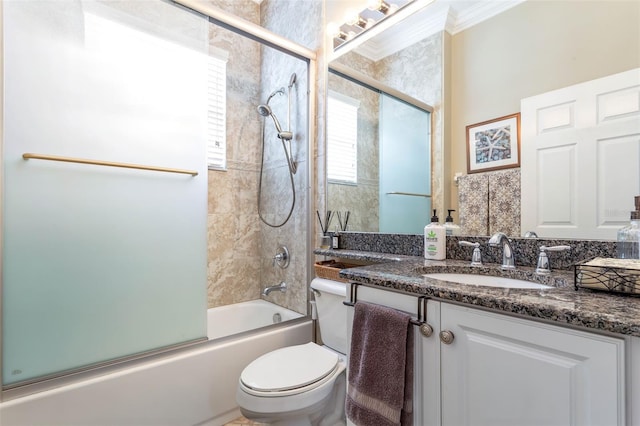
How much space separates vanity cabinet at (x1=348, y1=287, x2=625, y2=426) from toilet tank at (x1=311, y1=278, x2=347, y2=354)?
0.61 metres

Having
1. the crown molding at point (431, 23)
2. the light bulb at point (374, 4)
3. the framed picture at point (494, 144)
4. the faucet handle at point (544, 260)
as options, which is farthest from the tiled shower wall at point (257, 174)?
the faucet handle at point (544, 260)

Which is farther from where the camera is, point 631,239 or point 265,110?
point 265,110

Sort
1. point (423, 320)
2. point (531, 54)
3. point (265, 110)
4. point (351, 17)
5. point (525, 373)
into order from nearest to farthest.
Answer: point (525, 373), point (423, 320), point (531, 54), point (351, 17), point (265, 110)

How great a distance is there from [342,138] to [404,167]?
0.52m

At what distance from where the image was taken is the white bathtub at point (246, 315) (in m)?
2.17

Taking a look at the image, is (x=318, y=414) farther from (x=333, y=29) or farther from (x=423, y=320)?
(x=333, y=29)

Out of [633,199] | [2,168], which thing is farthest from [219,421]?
[633,199]

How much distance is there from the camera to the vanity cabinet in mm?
578

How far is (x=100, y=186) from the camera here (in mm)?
1296

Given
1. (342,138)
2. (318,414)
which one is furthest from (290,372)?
(342,138)

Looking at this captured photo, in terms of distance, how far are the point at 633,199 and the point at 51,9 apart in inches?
86.4

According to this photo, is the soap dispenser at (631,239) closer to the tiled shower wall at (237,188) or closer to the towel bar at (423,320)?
the towel bar at (423,320)

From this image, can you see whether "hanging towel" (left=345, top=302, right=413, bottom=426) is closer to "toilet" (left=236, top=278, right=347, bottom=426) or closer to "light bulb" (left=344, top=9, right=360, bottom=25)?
"toilet" (left=236, top=278, right=347, bottom=426)

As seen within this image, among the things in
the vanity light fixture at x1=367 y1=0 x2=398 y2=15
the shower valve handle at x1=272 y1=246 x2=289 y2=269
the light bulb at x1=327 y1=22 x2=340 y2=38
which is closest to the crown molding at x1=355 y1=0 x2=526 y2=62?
the vanity light fixture at x1=367 y1=0 x2=398 y2=15
